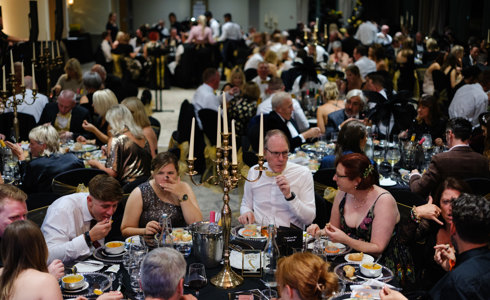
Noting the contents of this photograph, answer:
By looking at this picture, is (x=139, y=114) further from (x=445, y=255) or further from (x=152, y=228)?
(x=445, y=255)

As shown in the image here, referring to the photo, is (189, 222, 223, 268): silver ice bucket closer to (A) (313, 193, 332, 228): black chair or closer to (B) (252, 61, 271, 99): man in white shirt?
(A) (313, 193, 332, 228): black chair

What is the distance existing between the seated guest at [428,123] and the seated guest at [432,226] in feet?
7.81

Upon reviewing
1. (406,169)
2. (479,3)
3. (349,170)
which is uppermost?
(479,3)

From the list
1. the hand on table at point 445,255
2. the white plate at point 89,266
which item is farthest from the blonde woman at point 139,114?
the hand on table at point 445,255

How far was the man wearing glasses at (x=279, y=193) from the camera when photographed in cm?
396

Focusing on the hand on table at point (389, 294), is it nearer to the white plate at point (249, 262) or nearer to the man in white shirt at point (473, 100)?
the white plate at point (249, 262)

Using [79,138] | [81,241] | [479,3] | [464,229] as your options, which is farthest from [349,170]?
[479,3]

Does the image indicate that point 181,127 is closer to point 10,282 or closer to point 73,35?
point 10,282

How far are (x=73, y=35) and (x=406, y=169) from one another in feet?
48.7

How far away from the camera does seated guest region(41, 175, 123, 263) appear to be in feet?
10.7

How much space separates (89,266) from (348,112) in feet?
12.8

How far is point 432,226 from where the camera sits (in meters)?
3.63

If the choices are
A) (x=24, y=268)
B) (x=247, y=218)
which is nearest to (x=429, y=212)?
(x=247, y=218)

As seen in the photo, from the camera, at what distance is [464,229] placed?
2.69 m
